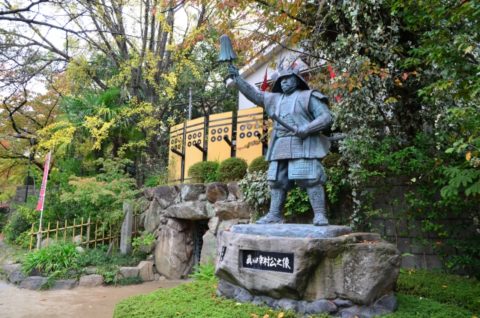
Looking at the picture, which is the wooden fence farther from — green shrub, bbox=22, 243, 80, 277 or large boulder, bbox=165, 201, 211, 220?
large boulder, bbox=165, 201, 211, 220

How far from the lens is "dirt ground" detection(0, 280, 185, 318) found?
17.5ft

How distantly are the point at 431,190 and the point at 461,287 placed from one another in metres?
1.30

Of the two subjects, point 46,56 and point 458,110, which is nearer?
point 458,110

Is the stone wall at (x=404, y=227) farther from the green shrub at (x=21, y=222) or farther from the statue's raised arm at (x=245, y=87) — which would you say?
the green shrub at (x=21, y=222)

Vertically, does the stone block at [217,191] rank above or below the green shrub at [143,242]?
above

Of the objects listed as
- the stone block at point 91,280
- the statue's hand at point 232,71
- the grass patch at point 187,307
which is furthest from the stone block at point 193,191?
the statue's hand at point 232,71

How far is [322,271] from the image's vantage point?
3.53 meters

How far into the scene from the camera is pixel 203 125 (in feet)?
30.1

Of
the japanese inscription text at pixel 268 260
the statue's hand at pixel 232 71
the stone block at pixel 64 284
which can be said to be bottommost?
the stone block at pixel 64 284

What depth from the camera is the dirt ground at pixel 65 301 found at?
532cm

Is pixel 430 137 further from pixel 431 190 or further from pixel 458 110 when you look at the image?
pixel 458 110

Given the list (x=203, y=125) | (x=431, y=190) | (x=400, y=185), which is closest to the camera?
(x=431, y=190)

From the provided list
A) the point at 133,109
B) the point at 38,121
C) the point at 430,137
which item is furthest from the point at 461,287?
the point at 38,121

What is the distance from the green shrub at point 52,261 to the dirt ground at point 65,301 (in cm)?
49
